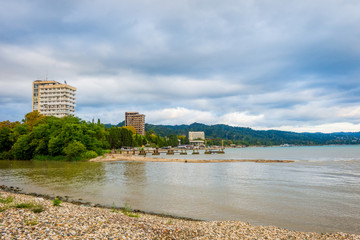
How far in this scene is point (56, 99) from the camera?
489 ft

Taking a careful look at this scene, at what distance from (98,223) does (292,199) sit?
20700mm

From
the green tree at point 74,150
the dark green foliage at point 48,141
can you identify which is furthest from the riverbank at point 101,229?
the dark green foliage at point 48,141

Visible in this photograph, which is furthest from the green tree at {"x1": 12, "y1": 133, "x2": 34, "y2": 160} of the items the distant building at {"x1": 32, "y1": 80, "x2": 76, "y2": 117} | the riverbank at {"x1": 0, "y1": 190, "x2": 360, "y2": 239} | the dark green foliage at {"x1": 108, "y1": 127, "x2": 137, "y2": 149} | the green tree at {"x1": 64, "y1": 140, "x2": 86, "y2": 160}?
the riverbank at {"x1": 0, "y1": 190, "x2": 360, "y2": 239}

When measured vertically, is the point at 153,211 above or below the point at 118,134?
below

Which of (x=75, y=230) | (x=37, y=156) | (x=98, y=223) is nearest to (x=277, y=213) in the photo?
(x=98, y=223)

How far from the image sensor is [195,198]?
2508cm

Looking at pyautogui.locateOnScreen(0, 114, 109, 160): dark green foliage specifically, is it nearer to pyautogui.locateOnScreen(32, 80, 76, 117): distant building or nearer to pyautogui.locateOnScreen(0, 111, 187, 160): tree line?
pyautogui.locateOnScreen(0, 111, 187, 160): tree line

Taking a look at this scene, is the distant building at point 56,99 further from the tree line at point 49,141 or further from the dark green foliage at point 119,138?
the tree line at point 49,141

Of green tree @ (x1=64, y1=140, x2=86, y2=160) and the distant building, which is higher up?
the distant building

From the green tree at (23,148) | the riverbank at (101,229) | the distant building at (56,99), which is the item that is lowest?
the riverbank at (101,229)

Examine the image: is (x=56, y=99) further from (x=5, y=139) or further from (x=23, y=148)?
(x=23, y=148)

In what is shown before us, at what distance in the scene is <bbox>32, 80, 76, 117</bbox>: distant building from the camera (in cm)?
14888

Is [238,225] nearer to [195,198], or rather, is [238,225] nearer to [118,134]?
[195,198]

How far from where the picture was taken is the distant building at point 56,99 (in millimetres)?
148875
